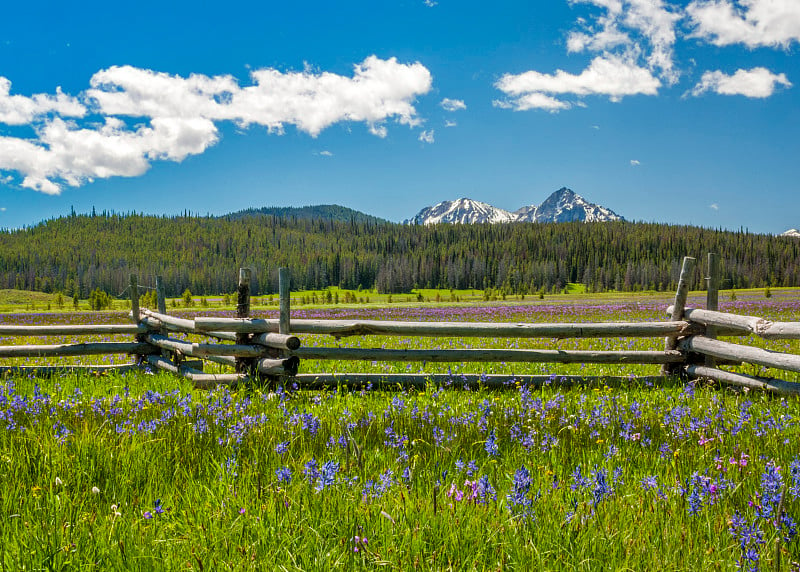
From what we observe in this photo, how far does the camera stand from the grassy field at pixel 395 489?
2271 mm

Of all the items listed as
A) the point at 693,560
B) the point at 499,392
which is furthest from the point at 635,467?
the point at 499,392

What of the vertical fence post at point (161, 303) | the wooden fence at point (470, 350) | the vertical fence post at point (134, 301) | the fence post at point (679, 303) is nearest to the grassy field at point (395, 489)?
the wooden fence at point (470, 350)

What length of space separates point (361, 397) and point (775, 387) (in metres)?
5.76

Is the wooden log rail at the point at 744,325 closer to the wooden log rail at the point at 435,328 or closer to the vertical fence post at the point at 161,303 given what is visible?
the wooden log rail at the point at 435,328

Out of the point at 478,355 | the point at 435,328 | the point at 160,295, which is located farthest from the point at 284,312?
the point at 160,295

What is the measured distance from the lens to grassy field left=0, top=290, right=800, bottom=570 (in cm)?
227

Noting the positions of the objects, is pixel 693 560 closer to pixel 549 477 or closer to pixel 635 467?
pixel 549 477

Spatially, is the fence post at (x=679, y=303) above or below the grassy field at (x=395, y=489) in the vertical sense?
above

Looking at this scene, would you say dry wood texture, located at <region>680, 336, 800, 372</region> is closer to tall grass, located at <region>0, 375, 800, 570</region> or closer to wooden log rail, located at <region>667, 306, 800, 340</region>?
wooden log rail, located at <region>667, 306, 800, 340</region>

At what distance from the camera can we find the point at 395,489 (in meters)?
2.94

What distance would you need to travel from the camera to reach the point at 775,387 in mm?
6660

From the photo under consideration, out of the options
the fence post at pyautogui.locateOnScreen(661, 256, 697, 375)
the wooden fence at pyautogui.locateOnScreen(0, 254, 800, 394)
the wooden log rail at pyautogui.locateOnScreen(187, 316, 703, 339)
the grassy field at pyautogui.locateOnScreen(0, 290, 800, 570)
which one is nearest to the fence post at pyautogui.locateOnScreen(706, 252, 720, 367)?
the wooden fence at pyautogui.locateOnScreen(0, 254, 800, 394)

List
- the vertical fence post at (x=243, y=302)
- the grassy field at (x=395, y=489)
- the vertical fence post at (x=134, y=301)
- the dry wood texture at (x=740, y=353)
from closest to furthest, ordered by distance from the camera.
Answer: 1. the grassy field at (x=395, y=489)
2. the dry wood texture at (x=740, y=353)
3. the vertical fence post at (x=243, y=302)
4. the vertical fence post at (x=134, y=301)

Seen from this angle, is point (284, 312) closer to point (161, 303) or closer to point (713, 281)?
point (161, 303)
